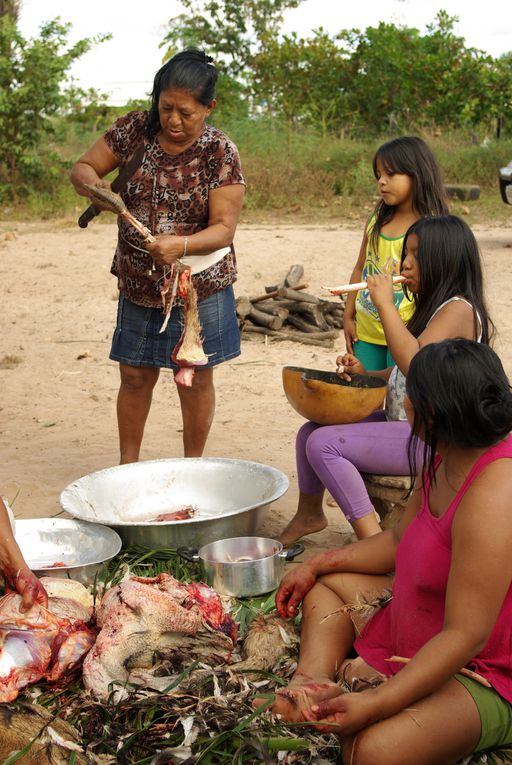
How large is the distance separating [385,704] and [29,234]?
379 inches

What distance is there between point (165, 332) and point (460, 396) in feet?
6.91

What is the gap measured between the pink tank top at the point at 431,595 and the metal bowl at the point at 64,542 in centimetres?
126

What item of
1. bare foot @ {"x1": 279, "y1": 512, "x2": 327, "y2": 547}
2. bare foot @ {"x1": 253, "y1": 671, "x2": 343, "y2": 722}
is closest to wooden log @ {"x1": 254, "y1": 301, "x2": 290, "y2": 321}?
bare foot @ {"x1": 279, "y1": 512, "x2": 327, "y2": 547}

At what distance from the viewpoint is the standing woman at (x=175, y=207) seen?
3561 millimetres

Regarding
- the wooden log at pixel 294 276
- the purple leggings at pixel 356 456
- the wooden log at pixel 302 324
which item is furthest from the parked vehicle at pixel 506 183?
the purple leggings at pixel 356 456

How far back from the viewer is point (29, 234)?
10758 millimetres

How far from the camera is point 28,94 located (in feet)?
40.2

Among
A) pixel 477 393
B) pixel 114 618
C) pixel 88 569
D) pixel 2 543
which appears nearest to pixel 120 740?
pixel 114 618

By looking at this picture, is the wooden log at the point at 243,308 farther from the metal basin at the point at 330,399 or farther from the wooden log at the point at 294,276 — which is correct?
the metal basin at the point at 330,399

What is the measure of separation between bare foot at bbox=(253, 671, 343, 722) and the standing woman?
6.17 ft

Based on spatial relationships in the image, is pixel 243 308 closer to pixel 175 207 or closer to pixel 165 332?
pixel 165 332

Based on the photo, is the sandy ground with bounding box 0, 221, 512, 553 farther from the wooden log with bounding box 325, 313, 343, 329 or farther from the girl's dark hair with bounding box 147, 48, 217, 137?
the girl's dark hair with bounding box 147, 48, 217, 137

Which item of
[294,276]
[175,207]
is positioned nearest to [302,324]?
[294,276]

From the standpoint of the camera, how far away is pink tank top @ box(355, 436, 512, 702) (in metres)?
2.04
